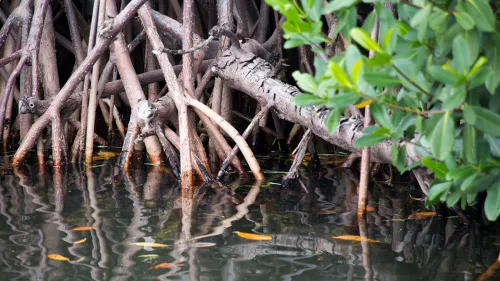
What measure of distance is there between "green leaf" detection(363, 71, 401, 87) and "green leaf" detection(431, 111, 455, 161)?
13 cm

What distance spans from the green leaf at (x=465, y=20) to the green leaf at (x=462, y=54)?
27 mm

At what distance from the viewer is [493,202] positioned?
71.7 inches

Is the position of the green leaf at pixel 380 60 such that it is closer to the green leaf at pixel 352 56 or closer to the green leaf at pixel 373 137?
the green leaf at pixel 352 56

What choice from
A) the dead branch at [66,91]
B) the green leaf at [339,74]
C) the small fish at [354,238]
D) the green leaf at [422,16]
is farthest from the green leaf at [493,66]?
A: the dead branch at [66,91]

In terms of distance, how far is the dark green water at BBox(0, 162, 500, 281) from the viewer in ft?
7.97

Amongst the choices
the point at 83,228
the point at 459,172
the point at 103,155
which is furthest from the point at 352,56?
the point at 103,155

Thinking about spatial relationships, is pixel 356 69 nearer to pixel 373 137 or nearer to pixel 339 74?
pixel 339 74

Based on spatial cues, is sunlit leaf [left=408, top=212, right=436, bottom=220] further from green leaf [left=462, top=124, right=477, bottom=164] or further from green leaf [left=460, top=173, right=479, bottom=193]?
green leaf [left=462, top=124, right=477, bottom=164]

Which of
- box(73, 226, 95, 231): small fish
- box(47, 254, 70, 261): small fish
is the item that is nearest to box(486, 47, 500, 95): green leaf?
box(47, 254, 70, 261): small fish

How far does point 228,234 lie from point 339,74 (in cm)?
161

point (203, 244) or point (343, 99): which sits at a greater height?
point (343, 99)

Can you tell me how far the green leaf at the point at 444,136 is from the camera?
1.48 meters

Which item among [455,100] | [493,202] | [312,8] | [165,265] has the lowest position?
[165,265]

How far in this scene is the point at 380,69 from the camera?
171 cm
